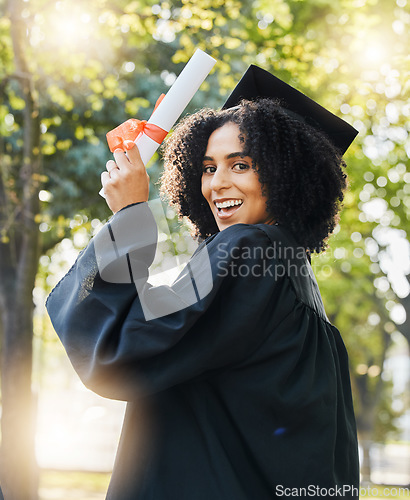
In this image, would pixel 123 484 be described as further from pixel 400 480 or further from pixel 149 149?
pixel 400 480

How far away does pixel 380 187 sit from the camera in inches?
475

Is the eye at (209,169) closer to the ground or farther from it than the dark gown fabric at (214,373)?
farther from it

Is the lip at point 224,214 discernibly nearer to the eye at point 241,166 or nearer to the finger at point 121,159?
the eye at point 241,166

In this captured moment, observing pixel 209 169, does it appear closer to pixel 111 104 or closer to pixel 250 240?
pixel 250 240

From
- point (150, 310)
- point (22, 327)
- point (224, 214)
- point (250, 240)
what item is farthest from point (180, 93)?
point (22, 327)

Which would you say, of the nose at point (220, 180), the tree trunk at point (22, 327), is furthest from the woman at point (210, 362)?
the tree trunk at point (22, 327)

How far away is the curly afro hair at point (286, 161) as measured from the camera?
6.80ft

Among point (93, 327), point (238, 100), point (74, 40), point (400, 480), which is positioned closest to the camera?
point (93, 327)

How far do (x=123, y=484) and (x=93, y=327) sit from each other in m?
0.48

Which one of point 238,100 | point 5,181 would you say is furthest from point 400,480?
point 238,100

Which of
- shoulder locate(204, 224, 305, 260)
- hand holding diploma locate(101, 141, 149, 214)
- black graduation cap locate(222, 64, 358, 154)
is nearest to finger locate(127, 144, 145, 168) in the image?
hand holding diploma locate(101, 141, 149, 214)

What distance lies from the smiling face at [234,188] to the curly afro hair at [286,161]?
0.03 meters

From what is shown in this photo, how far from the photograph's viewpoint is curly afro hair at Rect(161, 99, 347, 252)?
81.6 inches

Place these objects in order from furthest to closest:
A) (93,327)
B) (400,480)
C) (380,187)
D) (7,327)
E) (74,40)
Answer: (400,480)
(380,187)
(7,327)
(74,40)
(93,327)
